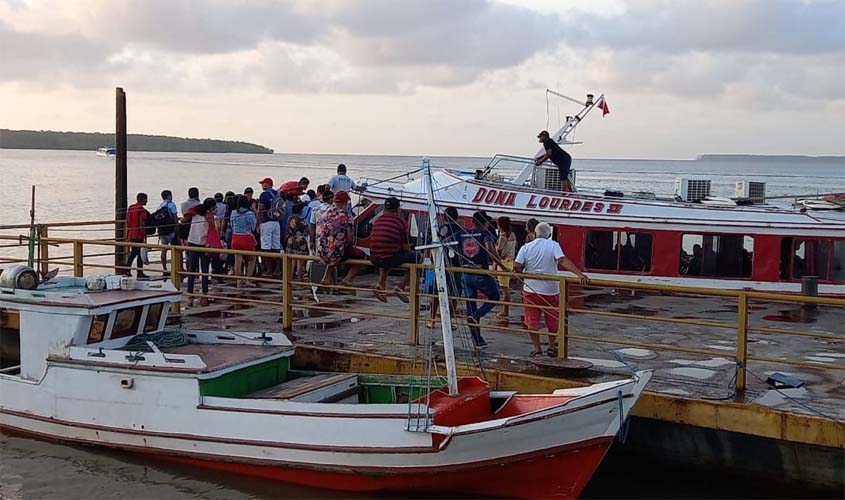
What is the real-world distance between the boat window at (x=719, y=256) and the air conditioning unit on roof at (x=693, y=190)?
7.53ft

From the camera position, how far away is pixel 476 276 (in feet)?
37.8

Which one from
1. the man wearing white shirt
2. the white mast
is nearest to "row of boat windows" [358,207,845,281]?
the man wearing white shirt

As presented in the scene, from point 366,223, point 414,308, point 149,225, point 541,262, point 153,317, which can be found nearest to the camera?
point 541,262

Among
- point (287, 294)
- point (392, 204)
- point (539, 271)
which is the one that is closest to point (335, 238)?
point (392, 204)

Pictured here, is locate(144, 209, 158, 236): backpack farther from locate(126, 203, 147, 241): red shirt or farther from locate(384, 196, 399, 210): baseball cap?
locate(384, 196, 399, 210): baseball cap

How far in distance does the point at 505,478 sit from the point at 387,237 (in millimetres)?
3667

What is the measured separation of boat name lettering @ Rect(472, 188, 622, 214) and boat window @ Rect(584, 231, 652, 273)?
49 cm

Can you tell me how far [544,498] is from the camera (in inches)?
356

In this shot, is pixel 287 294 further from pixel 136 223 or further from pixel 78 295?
pixel 136 223

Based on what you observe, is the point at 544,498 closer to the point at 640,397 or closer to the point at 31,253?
the point at 640,397

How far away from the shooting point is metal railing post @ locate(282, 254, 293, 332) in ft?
39.4

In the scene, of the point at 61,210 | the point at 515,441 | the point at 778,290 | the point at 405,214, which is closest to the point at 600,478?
the point at 515,441

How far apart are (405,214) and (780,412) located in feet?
35.0

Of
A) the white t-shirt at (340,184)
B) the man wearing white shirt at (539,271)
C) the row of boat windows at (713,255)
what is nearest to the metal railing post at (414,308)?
the man wearing white shirt at (539,271)
